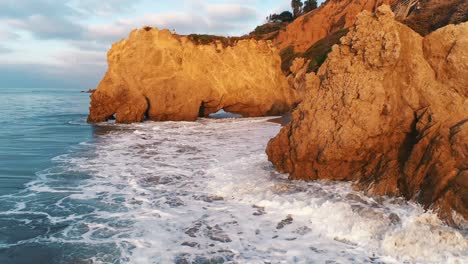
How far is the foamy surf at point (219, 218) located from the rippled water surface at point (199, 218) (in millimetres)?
17

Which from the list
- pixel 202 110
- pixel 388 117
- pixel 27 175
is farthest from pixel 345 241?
pixel 202 110

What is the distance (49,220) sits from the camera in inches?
273

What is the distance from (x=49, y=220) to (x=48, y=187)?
2.49 meters

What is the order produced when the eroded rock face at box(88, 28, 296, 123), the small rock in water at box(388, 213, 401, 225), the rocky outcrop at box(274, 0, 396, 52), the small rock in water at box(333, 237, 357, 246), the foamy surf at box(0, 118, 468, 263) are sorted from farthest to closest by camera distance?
the rocky outcrop at box(274, 0, 396, 52) < the eroded rock face at box(88, 28, 296, 123) < the small rock in water at box(388, 213, 401, 225) < the small rock in water at box(333, 237, 357, 246) < the foamy surf at box(0, 118, 468, 263)

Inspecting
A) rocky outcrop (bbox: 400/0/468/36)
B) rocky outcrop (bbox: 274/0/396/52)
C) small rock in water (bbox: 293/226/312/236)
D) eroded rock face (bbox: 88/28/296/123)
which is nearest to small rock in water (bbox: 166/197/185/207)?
small rock in water (bbox: 293/226/312/236)

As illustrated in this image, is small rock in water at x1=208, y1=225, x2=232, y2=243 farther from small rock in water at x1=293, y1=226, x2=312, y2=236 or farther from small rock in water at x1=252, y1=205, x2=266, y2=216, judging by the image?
small rock in water at x1=293, y1=226, x2=312, y2=236

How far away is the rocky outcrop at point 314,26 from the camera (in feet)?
170

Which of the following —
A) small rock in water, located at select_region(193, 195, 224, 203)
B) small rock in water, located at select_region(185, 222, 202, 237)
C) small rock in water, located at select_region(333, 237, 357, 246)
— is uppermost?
small rock in water, located at select_region(193, 195, 224, 203)

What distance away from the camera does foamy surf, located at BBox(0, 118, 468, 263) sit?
5410 mm

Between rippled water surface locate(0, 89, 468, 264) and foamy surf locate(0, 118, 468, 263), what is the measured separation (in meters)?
0.02

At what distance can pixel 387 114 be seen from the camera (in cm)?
816

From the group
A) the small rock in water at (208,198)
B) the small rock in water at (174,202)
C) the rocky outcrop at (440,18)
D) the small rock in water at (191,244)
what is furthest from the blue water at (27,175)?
the rocky outcrop at (440,18)

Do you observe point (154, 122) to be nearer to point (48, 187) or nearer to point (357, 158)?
point (48, 187)

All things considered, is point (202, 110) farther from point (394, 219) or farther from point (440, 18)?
point (394, 219)
